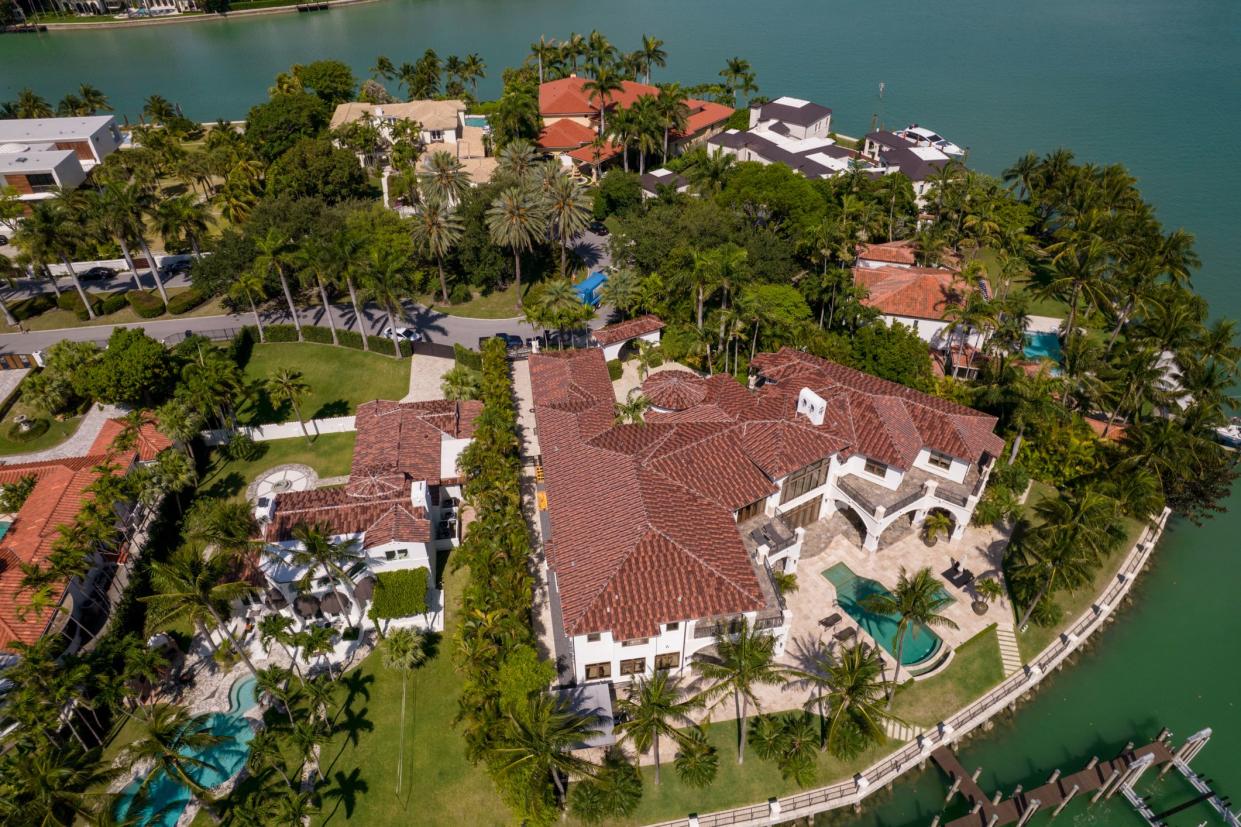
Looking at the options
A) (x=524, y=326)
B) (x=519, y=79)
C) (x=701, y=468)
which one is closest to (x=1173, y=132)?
(x=519, y=79)

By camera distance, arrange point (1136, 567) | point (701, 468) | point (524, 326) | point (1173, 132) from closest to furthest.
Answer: point (701, 468), point (1136, 567), point (524, 326), point (1173, 132)

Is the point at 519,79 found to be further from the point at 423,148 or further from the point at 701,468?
the point at 701,468

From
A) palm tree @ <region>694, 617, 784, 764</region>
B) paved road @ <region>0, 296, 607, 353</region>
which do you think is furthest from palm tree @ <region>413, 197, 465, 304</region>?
palm tree @ <region>694, 617, 784, 764</region>

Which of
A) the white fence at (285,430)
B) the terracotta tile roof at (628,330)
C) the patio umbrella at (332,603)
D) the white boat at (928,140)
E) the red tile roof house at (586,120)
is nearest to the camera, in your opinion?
the patio umbrella at (332,603)

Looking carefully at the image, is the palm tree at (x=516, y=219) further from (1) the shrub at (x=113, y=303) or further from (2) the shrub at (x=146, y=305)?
(1) the shrub at (x=113, y=303)

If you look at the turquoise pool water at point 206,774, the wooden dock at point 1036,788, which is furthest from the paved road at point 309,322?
the wooden dock at point 1036,788

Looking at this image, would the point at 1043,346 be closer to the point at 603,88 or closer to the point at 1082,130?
the point at 603,88
